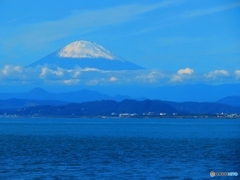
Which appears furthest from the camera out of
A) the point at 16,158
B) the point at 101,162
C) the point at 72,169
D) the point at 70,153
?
the point at 70,153

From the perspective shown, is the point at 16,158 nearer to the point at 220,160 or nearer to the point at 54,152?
the point at 54,152

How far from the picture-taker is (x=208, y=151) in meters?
44.4

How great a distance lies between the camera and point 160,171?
31062mm

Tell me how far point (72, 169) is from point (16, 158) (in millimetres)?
8038

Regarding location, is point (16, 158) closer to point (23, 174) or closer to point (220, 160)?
point (23, 174)

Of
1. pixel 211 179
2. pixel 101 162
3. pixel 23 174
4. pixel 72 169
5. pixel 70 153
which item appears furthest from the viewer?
pixel 70 153

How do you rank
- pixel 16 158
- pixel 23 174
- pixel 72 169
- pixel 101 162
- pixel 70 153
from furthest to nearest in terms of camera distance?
pixel 70 153, pixel 16 158, pixel 101 162, pixel 72 169, pixel 23 174

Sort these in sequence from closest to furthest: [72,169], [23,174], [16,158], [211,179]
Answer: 1. [211,179]
2. [23,174]
3. [72,169]
4. [16,158]

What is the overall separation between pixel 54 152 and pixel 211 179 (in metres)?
18.7

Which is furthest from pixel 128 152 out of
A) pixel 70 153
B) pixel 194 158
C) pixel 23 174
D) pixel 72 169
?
pixel 23 174

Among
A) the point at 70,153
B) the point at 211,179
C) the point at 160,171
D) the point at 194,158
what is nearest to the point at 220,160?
the point at 194,158

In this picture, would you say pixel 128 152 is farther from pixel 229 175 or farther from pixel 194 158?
pixel 229 175

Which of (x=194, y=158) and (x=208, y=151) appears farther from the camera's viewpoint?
(x=208, y=151)

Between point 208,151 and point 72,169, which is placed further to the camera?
point 208,151
